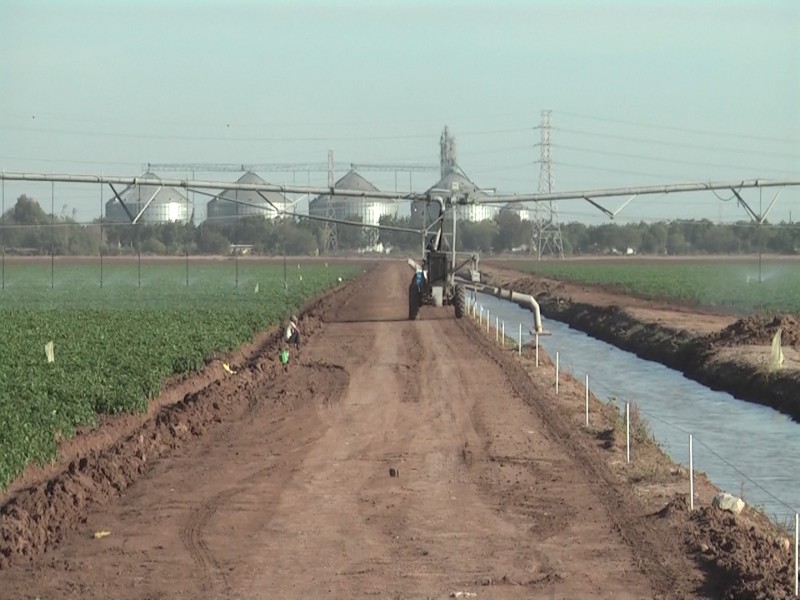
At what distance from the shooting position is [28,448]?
1698 centimetres

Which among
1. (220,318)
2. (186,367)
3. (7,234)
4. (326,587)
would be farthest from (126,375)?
(7,234)

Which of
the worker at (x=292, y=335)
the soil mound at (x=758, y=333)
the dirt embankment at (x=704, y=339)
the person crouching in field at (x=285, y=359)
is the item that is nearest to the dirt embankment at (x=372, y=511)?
the person crouching in field at (x=285, y=359)

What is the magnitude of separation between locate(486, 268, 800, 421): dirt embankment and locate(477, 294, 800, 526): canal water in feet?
1.51

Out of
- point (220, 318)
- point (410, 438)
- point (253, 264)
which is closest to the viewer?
point (410, 438)

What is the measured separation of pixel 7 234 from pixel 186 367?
11197 cm

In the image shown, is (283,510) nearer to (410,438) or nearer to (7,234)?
(410,438)

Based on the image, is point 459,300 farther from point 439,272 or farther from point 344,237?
point 344,237

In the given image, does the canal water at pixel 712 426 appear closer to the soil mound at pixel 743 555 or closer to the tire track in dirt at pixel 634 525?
the tire track in dirt at pixel 634 525

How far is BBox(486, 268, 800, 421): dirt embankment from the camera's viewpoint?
30219 mm

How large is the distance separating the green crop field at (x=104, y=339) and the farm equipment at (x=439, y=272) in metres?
5.53

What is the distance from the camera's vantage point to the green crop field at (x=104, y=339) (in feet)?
64.8

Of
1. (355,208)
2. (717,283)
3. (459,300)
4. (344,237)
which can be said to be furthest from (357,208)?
(459,300)

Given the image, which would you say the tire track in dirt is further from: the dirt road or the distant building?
the distant building

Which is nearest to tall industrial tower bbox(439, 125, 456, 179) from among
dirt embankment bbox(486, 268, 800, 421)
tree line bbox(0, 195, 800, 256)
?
tree line bbox(0, 195, 800, 256)
